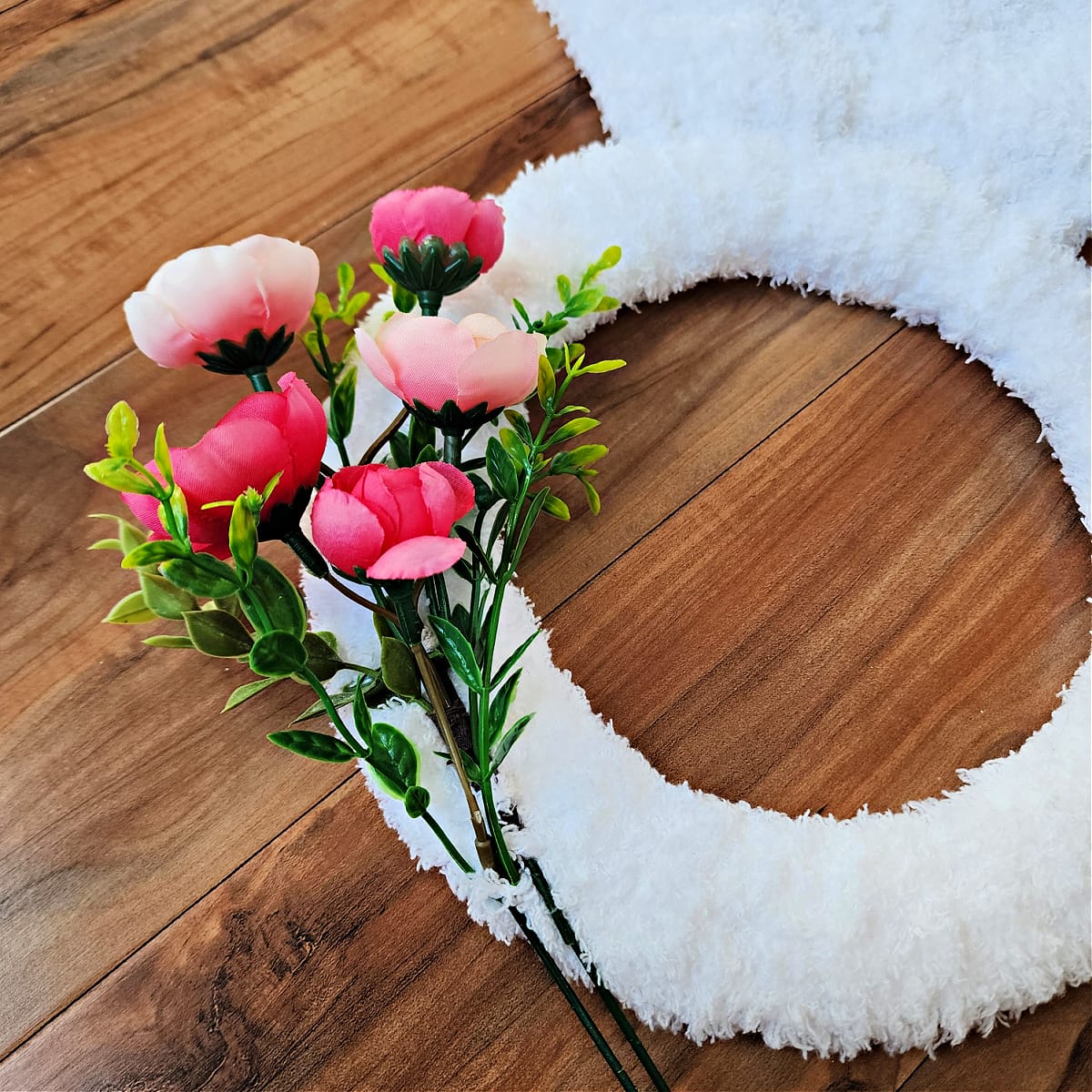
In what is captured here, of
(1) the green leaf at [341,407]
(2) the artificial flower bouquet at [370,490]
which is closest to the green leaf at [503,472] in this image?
(2) the artificial flower bouquet at [370,490]

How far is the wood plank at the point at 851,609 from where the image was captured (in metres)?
0.61

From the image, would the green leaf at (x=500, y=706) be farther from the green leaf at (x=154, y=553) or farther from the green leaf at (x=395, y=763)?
the green leaf at (x=154, y=553)

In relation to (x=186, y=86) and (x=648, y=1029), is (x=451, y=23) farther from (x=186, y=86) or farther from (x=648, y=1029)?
(x=648, y=1029)

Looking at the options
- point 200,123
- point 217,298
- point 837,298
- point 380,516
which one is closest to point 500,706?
point 380,516

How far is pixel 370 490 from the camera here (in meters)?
0.40

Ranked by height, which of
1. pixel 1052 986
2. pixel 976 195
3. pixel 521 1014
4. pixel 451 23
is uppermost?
pixel 451 23

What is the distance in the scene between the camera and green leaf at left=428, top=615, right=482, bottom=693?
449 mm

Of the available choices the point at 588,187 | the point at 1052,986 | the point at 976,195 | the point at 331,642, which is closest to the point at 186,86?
the point at 588,187

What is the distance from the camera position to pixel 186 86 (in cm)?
76

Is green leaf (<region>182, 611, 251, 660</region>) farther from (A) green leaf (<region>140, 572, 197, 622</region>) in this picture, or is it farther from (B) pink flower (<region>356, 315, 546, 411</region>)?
(B) pink flower (<region>356, 315, 546, 411</region>)

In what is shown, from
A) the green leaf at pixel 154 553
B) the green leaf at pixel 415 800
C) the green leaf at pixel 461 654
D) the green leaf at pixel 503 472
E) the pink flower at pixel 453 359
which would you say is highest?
the green leaf at pixel 154 553

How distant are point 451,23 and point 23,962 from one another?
29.9 inches

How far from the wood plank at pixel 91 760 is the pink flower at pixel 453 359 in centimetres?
26

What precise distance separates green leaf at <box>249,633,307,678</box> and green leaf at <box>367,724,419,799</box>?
0.06 m
